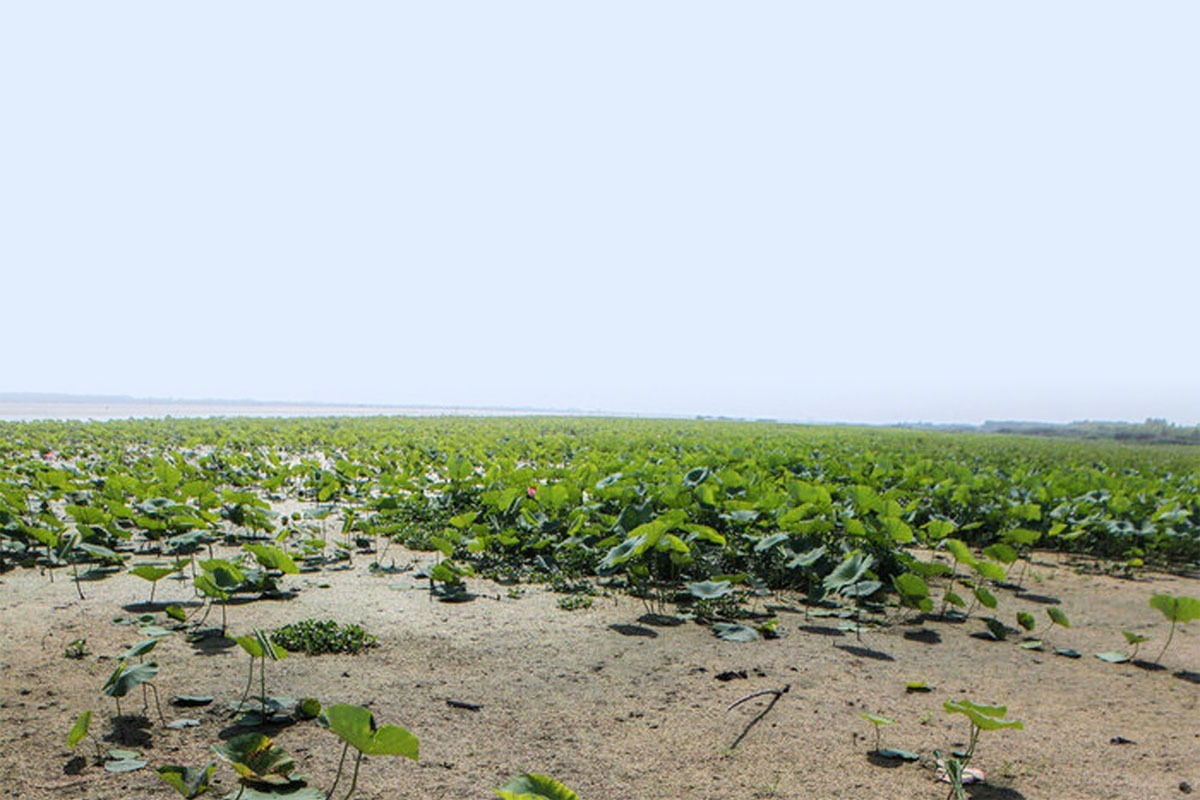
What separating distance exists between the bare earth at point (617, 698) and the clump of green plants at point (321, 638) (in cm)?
12

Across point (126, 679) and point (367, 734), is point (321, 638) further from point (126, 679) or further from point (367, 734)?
point (367, 734)

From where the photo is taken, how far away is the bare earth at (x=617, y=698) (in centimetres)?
254

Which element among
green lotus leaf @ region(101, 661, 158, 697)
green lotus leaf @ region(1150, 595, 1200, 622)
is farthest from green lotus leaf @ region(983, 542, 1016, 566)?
green lotus leaf @ region(101, 661, 158, 697)

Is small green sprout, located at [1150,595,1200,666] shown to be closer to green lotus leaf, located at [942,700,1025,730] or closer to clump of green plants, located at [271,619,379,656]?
green lotus leaf, located at [942,700,1025,730]

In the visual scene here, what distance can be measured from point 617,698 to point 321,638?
1.59m

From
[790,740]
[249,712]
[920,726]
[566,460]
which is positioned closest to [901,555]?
[920,726]

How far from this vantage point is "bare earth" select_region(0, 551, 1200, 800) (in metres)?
2.54

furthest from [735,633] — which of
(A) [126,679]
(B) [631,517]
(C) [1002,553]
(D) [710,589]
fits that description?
(A) [126,679]

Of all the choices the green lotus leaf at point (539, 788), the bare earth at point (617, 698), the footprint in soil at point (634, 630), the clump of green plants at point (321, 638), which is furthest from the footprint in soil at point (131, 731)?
the footprint in soil at point (634, 630)

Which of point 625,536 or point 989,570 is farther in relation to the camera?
point 625,536

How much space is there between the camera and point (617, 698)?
3264 millimetres

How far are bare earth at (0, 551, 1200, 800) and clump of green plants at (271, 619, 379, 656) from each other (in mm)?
115

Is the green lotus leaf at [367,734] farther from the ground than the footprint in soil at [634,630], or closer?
farther from the ground

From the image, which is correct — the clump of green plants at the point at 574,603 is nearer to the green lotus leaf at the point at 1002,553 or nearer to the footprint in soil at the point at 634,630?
the footprint in soil at the point at 634,630
